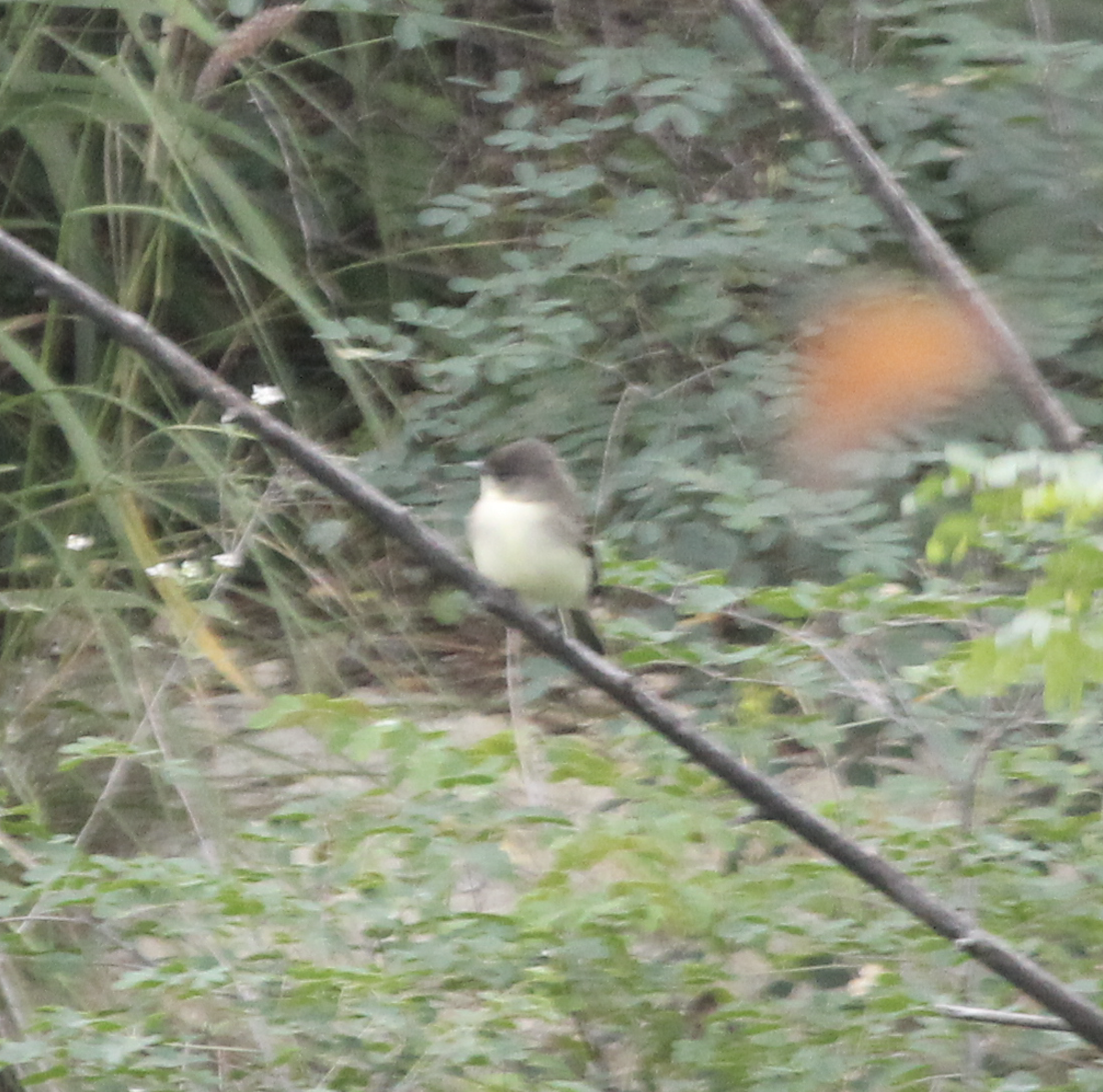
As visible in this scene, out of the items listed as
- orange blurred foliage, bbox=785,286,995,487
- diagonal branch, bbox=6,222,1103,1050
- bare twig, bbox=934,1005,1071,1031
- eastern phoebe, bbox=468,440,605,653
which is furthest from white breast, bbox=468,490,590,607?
bare twig, bbox=934,1005,1071,1031

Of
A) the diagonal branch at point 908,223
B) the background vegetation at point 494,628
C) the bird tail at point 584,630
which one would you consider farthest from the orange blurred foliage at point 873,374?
the diagonal branch at point 908,223

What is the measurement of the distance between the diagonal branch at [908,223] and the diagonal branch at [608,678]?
1.34 feet

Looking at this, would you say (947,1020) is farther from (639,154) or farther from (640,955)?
(639,154)

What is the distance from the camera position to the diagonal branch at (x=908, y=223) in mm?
1646

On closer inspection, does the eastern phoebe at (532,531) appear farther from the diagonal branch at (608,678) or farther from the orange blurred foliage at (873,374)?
the diagonal branch at (608,678)

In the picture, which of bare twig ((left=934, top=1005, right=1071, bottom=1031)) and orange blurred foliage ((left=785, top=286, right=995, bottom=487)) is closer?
bare twig ((left=934, top=1005, right=1071, bottom=1031))

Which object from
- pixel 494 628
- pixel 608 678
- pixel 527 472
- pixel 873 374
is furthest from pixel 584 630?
pixel 608 678

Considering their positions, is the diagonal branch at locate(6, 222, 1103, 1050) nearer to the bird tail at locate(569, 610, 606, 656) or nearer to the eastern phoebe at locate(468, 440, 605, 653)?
the eastern phoebe at locate(468, 440, 605, 653)

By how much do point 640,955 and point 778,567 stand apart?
0.98m

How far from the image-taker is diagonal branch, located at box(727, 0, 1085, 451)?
1646 mm

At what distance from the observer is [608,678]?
1.67 metres

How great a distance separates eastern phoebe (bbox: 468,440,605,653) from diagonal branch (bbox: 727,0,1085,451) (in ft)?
→ 3.49

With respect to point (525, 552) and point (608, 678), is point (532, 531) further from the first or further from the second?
point (608, 678)

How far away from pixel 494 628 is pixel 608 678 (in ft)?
8.21
